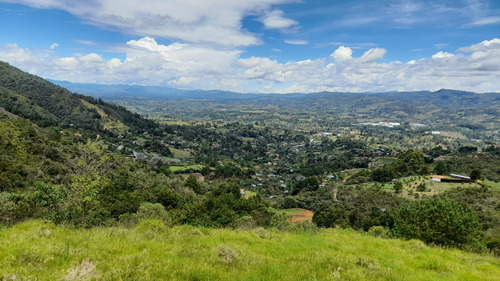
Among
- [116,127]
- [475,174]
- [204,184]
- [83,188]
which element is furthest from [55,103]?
[475,174]

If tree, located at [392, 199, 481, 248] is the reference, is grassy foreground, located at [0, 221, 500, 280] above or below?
above

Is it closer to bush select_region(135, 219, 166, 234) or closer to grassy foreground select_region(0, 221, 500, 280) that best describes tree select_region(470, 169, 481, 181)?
grassy foreground select_region(0, 221, 500, 280)

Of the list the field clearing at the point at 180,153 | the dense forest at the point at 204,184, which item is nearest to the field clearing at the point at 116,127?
the dense forest at the point at 204,184

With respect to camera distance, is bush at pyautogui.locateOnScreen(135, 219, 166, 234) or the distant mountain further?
the distant mountain

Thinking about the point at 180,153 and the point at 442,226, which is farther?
the point at 180,153

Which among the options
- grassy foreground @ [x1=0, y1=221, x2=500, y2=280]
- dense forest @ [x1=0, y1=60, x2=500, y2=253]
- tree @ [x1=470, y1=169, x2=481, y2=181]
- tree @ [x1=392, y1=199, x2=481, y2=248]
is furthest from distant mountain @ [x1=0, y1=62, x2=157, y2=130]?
tree @ [x1=470, y1=169, x2=481, y2=181]

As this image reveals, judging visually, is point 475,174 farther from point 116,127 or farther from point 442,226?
point 116,127
